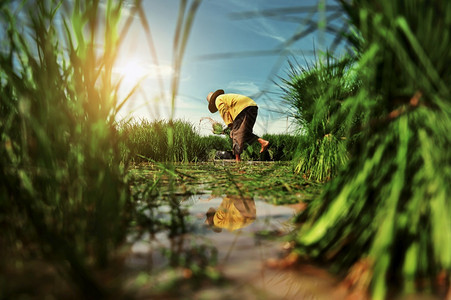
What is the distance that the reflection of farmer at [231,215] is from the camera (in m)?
1.62

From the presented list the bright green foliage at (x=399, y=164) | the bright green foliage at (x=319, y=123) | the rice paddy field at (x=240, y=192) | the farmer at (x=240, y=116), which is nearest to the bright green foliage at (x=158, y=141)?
the farmer at (x=240, y=116)

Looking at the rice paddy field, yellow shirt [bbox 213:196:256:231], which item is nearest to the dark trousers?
yellow shirt [bbox 213:196:256:231]

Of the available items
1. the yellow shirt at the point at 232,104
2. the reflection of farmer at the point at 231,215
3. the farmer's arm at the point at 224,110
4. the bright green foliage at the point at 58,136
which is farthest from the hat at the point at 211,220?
the farmer's arm at the point at 224,110

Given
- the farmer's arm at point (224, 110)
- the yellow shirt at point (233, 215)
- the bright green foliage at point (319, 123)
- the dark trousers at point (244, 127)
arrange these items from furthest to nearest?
the farmer's arm at point (224, 110) → the dark trousers at point (244, 127) → the bright green foliage at point (319, 123) → the yellow shirt at point (233, 215)

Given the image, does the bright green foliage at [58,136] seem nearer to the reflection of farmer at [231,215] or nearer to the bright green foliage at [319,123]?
the reflection of farmer at [231,215]

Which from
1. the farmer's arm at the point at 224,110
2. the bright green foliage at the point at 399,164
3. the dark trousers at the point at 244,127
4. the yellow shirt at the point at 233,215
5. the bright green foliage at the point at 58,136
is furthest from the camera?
the farmer's arm at the point at 224,110

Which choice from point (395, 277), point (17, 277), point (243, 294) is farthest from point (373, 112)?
point (17, 277)

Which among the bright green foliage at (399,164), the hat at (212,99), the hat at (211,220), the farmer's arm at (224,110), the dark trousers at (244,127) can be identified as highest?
the hat at (212,99)

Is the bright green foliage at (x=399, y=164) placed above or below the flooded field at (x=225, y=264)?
above

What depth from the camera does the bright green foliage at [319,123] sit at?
9.61ft

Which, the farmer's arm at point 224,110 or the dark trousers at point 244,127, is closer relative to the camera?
the dark trousers at point 244,127

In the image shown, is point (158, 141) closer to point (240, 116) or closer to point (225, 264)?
point (240, 116)

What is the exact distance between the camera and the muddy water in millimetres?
845

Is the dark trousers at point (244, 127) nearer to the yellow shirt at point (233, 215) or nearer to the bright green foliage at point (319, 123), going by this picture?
the bright green foliage at point (319, 123)
